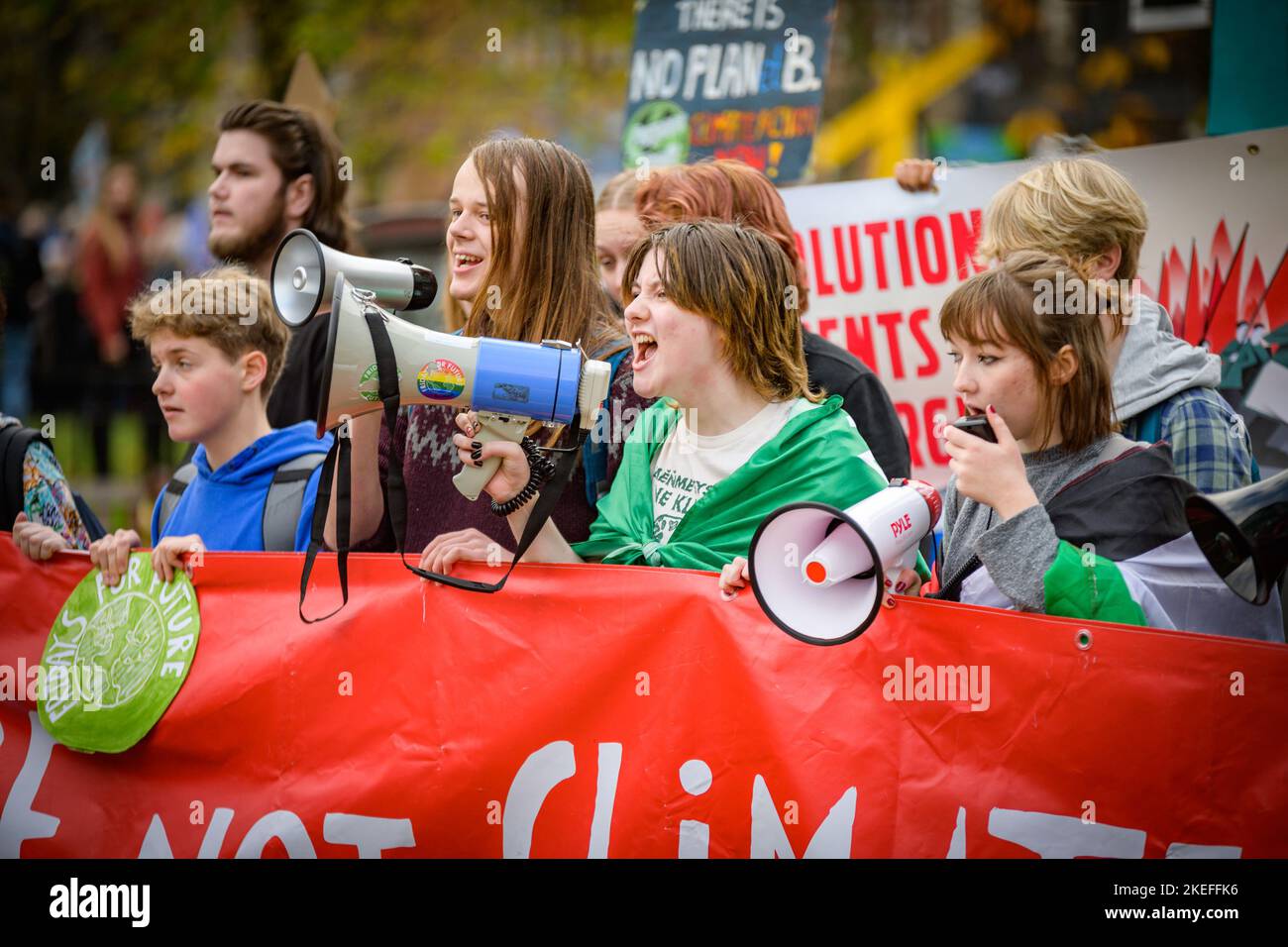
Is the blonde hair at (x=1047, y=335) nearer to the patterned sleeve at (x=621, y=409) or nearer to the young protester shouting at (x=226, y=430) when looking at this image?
the patterned sleeve at (x=621, y=409)

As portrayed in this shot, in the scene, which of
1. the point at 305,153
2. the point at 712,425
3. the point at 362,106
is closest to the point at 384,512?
the point at 712,425

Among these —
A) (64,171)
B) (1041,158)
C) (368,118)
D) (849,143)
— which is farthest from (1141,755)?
(64,171)

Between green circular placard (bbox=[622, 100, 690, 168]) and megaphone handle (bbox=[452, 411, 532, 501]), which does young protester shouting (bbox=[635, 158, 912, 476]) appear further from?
green circular placard (bbox=[622, 100, 690, 168])

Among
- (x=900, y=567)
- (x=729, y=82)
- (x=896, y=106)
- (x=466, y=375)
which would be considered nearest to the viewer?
(x=900, y=567)

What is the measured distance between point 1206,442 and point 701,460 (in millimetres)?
1224

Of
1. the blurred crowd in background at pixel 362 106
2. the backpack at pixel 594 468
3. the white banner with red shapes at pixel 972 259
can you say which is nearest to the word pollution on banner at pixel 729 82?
the white banner with red shapes at pixel 972 259

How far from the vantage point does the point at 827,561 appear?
2.99 metres

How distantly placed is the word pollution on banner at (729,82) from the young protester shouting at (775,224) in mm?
1491

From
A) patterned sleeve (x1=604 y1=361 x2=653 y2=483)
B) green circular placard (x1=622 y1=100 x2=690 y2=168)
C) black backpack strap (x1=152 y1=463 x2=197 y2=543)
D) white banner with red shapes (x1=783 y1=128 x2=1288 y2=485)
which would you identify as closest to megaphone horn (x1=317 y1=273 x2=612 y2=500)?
patterned sleeve (x1=604 y1=361 x2=653 y2=483)

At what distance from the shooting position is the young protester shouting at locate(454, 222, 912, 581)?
11.0ft

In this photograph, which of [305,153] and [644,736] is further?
[305,153]

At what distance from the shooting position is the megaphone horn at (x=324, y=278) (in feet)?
11.1

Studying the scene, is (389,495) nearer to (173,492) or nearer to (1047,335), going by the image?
(173,492)
